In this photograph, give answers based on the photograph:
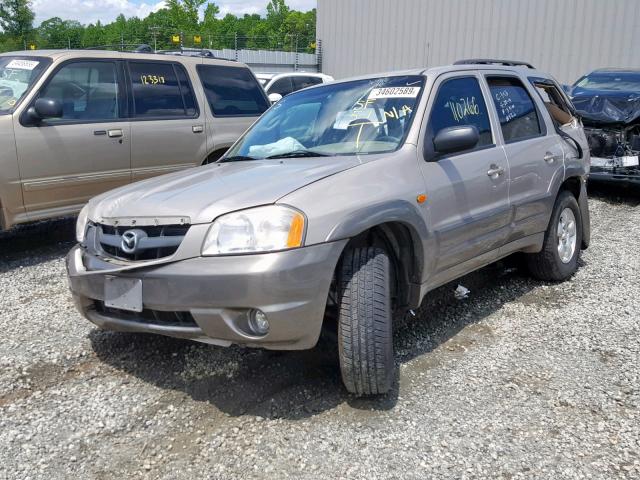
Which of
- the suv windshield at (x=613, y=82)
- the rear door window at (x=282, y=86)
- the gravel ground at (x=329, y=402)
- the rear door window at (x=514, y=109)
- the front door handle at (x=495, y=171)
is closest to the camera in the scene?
the gravel ground at (x=329, y=402)

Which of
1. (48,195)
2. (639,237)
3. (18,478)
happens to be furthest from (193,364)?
(639,237)

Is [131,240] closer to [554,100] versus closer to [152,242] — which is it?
[152,242]

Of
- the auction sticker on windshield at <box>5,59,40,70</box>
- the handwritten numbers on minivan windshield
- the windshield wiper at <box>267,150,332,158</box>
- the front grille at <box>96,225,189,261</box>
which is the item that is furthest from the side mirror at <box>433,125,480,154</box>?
the auction sticker on windshield at <box>5,59,40,70</box>

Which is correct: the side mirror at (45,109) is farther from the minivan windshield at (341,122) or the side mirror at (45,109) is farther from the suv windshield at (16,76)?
the minivan windshield at (341,122)

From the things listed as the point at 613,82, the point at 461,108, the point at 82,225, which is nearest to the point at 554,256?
the point at 461,108

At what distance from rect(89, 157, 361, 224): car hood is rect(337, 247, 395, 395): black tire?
502 mm

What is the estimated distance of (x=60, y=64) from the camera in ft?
19.2

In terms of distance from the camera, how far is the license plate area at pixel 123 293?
3.06m

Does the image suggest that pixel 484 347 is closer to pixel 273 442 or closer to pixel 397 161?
pixel 397 161

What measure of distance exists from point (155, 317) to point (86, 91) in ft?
12.3

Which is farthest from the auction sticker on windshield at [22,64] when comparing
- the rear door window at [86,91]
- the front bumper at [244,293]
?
the front bumper at [244,293]

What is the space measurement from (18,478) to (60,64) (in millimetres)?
4332

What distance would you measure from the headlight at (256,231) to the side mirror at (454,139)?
1130 millimetres

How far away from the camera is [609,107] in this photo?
890 centimetres
